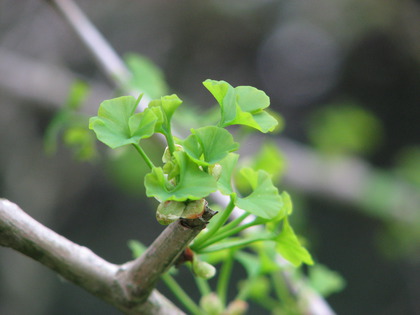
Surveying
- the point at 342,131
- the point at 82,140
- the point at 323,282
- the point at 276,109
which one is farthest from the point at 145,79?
the point at 276,109

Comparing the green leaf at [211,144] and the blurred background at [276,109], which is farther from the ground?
the green leaf at [211,144]

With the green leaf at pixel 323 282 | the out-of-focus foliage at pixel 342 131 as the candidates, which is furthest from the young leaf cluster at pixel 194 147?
the out-of-focus foliage at pixel 342 131

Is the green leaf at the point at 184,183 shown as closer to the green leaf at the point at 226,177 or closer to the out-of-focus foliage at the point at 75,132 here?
the green leaf at the point at 226,177

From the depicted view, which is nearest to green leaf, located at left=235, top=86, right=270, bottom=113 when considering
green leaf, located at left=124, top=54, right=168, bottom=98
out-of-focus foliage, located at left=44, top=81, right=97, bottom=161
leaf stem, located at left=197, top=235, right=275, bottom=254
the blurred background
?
leaf stem, located at left=197, top=235, right=275, bottom=254

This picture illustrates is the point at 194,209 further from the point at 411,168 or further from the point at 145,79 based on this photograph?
the point at 411,168

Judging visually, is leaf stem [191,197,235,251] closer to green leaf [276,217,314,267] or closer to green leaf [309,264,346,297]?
green leaf [276,217,314,267]

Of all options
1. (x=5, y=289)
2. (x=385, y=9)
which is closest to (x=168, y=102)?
(x=5, y=289)

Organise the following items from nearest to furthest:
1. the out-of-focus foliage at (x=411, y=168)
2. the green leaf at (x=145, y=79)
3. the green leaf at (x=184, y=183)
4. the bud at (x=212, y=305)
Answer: the green leaf at (x=184, y=183), the bud at (x=212, y=305), the green leaf at (x=145, y=79), the out-of-focus foliage at (x=411, y=168)
